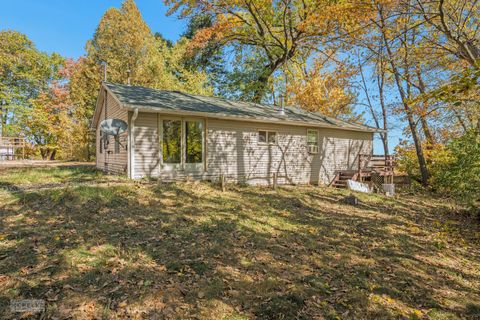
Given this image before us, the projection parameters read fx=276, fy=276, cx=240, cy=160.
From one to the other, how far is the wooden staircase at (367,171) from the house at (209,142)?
0.58 meters

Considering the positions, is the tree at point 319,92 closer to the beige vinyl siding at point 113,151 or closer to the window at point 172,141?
the window at point 172,141

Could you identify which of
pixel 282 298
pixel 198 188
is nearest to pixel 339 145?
pixel 198 188

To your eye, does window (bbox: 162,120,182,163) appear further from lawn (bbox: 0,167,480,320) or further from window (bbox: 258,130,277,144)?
window (bbox: 258,130,277,144)

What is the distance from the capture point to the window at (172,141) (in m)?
9.95

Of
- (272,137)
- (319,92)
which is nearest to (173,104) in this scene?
(272,137)

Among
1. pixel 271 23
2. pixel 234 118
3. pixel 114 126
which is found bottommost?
pixel 114 126

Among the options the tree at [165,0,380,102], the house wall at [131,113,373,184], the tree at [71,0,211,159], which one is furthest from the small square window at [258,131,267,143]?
the tree at [71,0,211,159]

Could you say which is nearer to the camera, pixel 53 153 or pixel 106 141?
pixel 106 141

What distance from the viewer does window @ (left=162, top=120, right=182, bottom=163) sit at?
995 centimetres

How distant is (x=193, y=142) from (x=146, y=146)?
1.73 m

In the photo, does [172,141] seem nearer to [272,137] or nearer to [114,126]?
[114,126]

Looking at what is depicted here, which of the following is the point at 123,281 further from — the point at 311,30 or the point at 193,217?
the point at 311,30

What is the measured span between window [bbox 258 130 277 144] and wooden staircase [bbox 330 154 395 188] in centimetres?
384

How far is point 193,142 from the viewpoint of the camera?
34.3 feet
